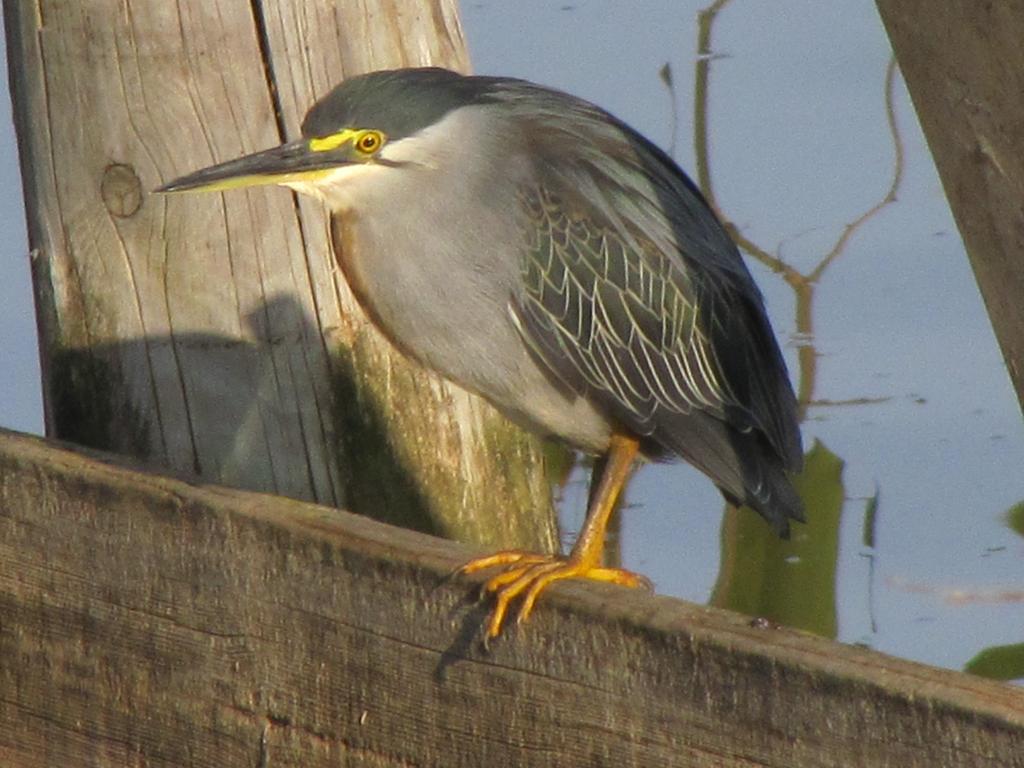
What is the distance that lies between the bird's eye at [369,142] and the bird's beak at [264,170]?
0.08 m

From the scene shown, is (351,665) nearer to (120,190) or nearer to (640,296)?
(120,190)

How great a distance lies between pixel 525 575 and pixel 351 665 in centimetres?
34

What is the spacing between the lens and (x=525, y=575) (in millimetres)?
2836

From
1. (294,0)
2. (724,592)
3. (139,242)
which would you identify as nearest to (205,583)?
(139,242)

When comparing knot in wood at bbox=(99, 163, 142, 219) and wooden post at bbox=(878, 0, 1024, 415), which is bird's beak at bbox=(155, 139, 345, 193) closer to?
knot in wood at bbox=(99, 163, 142, 219)

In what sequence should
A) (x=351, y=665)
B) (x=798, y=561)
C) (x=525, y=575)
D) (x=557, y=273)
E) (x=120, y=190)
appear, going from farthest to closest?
1. (x=798, y=561)
2. (x=557, y=273)
3. (x=120, y=190)
4. (x=525, y=575)
5. (x=351, y=665)

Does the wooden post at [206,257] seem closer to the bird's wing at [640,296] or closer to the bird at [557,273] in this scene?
the bird at [557,273]

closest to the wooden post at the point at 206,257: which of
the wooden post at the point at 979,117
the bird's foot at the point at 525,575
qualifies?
the bird's foot at the point at 525,575

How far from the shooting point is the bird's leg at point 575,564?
249 cm

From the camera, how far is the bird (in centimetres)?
343

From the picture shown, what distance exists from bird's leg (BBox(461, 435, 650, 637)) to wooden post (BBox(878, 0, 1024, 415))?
82 cm

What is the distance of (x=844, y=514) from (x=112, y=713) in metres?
2.75

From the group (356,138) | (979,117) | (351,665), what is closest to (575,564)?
(351,665)

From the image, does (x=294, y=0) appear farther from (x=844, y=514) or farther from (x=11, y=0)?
(x=844, y=514)
